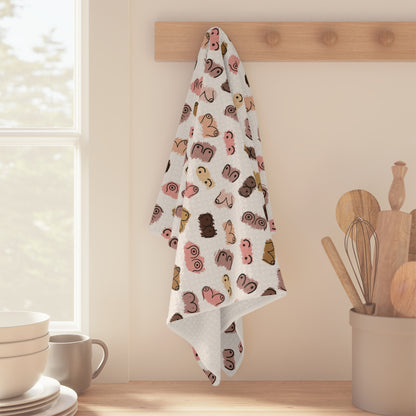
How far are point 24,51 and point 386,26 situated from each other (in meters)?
0.88

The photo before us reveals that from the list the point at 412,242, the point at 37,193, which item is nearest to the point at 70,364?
the point at 37,193

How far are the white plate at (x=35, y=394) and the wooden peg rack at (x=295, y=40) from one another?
0.73 meters

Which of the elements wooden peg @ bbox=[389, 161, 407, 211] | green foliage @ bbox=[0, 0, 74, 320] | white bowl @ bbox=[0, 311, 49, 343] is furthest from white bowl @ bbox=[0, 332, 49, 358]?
wooden peg @ bbox=[389, 161, 407, 211]

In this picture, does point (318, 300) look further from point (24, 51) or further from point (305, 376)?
point (24, 51)

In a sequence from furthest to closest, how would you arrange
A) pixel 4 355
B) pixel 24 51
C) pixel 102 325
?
pixel 24 51, pixel 102 325, pixel 4 355

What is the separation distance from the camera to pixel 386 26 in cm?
109

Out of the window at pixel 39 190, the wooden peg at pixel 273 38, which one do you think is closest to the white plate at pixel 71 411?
the window at pixel 39 190

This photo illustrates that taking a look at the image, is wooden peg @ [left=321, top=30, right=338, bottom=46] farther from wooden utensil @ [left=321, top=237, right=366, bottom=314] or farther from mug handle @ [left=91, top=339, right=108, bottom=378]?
mug handle @ [left=91, top=339, right=108, bottom=378]

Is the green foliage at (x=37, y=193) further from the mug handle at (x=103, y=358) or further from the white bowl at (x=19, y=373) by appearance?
the white bowl at (x=19, y=373)

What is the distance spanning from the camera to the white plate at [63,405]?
2.62 feet

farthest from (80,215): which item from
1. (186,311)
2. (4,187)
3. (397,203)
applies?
(397,203)

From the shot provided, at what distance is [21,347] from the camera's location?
79cm

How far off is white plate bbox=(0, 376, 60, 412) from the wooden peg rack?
726 mm

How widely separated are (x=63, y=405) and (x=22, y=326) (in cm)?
16
